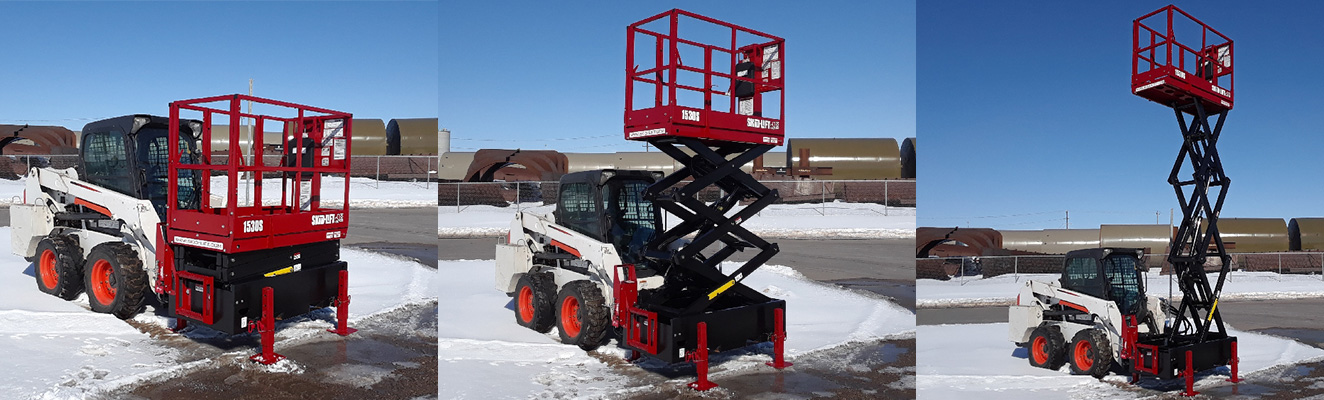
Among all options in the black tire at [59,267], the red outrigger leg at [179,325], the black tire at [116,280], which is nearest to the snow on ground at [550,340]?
the red outrigger leg at [179,325]

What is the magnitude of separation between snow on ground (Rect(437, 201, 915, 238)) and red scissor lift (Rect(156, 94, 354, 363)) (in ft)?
45.2

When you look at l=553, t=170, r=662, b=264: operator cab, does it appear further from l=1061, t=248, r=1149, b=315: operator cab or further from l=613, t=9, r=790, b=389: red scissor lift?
l=1061, t=248, r=1149, b=315: operator cab

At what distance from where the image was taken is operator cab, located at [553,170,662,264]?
30.7 feet

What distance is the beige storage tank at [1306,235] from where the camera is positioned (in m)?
29.2

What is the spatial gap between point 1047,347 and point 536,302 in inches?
271

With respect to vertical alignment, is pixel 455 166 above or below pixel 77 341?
above

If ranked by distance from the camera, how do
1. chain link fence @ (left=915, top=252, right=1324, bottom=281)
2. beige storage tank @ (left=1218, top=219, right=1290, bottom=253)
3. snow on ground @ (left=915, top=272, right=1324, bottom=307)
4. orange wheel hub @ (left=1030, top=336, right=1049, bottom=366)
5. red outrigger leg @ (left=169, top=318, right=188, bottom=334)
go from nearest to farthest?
red outrigger leg @ (left=169, top=318, right=188, bottom=334)
orange wheel hub @ (left=1030, top=336, right=1049, bottom=366)
snow on ground @ (left=915, top=272, right=1324, bottom=307)
chain link fence @ (left=915, top=252, right=1324, bottom=281)
beige storage tank @ (left=1218, top=219, right=1290, bottom=253)

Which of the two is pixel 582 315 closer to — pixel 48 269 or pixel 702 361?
pixel 702 361

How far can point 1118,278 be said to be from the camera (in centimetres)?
1108

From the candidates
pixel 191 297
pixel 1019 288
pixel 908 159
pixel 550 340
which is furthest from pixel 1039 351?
pixel 908 159

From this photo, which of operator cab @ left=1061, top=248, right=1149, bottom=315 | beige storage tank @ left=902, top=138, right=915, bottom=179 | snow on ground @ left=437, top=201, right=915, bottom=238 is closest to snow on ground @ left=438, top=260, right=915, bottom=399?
operator cab @ left=1061, top=248, right=1149, bottom=315

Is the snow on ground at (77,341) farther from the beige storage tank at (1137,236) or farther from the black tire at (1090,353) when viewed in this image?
the beige storage tank at (1137,236)

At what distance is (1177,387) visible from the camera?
1031cm

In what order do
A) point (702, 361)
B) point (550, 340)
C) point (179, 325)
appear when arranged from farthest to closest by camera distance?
point (550, 340) → point (179, 325) → point (702, 361)
